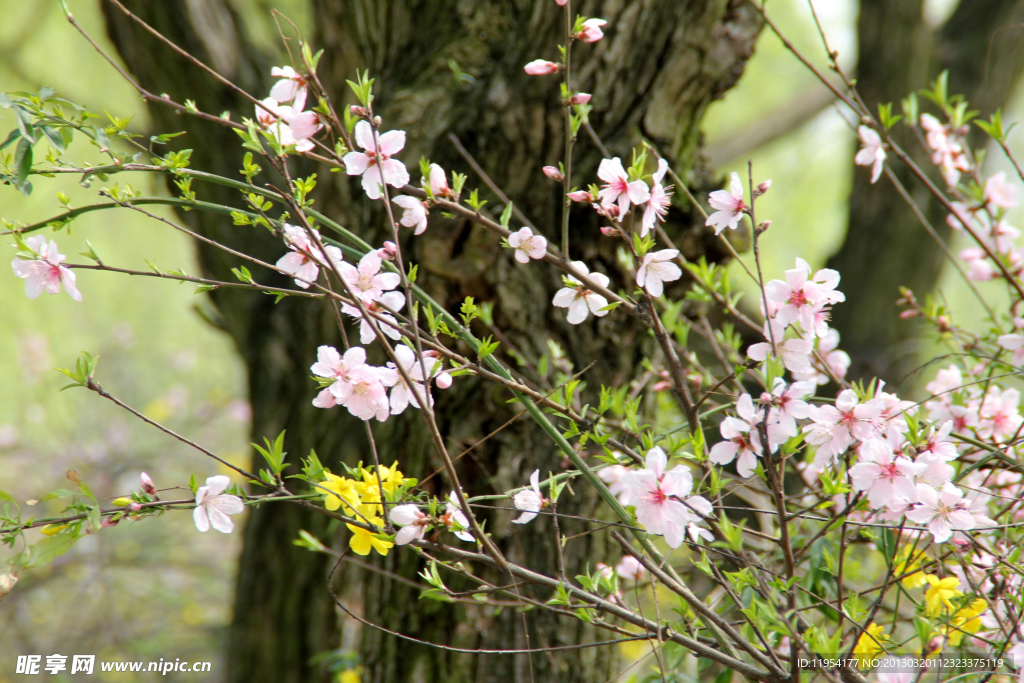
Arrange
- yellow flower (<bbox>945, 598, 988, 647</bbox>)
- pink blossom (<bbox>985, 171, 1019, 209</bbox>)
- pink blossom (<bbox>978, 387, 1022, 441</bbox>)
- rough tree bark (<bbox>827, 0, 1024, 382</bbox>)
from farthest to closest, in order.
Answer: rough tree bark (<bbox>827, 0, 1024, 382</bbox>) → pink blossom (<bbox>985, 171, 1019, 209</bbox>) → pink blossom (<bbox>978, 387, 1022, 441</bbox>) → yellow flower (<bbox>945, 598, 988, 647</bbox>)

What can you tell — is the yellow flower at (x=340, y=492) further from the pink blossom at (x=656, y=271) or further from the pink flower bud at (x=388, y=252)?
the pink blossom at (x=656, y=271)

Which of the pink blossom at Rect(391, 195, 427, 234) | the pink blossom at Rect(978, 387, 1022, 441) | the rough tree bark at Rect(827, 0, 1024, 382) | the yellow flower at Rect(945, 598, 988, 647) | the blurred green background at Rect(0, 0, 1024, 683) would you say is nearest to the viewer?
the pink blossom at Rect(391, 195, 427, 234)

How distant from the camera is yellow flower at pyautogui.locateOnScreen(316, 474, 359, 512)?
0.83 meters

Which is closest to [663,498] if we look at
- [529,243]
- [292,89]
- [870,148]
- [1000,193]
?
[529,243]

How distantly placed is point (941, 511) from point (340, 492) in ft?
2.53

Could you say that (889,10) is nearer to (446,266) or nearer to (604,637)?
(446,266)

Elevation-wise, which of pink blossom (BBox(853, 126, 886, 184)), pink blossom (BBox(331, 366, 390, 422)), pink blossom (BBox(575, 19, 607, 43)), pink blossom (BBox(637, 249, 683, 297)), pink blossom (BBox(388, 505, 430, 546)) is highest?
pink blossom (BBox(853, 126, 886, 184))

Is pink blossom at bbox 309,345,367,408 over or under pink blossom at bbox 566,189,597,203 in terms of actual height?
under

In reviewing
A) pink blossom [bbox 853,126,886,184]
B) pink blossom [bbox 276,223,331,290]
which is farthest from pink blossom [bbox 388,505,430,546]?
pink blossom [bbox 853,126,886,184]

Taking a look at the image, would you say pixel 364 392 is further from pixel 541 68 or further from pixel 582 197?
pixel 541 68

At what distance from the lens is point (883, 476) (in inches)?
31.3

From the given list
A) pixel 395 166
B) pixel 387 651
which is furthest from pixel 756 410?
pixel 387 651

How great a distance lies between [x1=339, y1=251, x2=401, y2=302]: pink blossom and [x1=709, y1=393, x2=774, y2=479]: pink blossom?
0.46 m

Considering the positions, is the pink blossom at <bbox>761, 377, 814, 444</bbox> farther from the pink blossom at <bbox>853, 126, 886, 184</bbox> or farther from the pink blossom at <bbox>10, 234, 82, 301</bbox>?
the pink blossom at <bbox>10, 234, 82, 301</bbox>
